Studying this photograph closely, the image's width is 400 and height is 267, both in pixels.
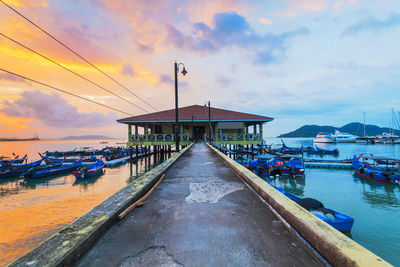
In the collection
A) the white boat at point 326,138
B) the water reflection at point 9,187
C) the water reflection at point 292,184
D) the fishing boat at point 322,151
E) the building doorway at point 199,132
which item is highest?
the building doorway at point 199,132

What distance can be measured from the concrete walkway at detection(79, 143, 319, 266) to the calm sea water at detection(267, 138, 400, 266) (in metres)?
7.81

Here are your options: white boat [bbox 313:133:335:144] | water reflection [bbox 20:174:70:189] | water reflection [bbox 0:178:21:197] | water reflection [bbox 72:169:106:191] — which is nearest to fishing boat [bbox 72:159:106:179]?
water reflection [bbox 72:169:106:191]

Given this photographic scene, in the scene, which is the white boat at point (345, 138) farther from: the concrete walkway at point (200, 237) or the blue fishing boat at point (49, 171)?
the concrete walkway at point (200, 237)

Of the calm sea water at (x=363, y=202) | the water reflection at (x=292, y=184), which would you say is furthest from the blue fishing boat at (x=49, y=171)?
the calm sea water at (x=363, y=202)

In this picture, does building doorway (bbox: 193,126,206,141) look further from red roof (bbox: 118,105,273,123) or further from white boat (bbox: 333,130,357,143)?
white boat (bbox: 333,130,357,143)

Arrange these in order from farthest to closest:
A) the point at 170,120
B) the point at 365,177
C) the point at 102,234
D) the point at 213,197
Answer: the point at 170,120 → the point at 365,177 → the point at 213,197 → the point at 102,234

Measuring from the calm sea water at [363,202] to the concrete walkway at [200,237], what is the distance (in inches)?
307

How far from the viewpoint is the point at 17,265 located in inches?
67.6

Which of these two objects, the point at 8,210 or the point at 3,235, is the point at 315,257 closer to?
the point at 3,235

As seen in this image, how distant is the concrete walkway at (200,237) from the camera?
6.81ft

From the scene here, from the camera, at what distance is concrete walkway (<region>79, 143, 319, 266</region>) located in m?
2.07

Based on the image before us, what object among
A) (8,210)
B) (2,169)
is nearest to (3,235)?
(8,210)

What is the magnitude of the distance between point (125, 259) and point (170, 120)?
72.4ft

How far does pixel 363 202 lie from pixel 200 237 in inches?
630
